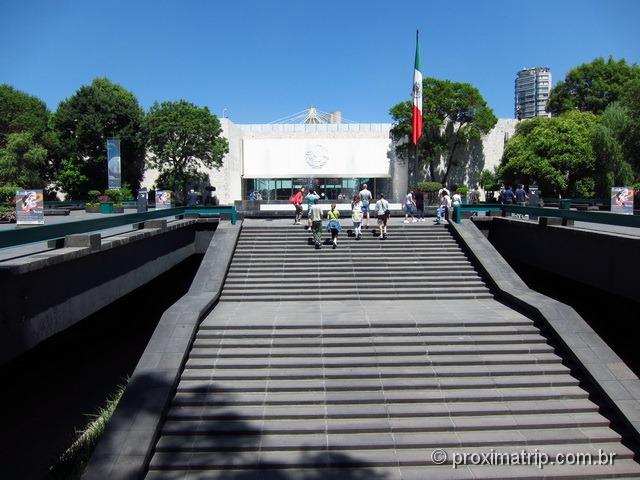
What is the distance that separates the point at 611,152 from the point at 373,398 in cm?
2917

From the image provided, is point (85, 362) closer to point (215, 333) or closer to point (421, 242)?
point (215, 333)

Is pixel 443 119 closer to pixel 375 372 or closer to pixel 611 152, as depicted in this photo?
pixel 611 152

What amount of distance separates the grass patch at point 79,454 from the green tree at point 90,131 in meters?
31.8

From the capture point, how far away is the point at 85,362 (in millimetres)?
12562

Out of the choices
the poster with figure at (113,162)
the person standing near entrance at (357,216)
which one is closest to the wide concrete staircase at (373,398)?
the person standing near entrance at (357,216)

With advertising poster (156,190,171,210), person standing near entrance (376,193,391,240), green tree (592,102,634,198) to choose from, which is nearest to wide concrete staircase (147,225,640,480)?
person standing near entrance (376,193,391,240)

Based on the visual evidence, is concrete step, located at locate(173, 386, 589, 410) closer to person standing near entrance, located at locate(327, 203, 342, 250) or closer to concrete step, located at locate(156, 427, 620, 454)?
concrete step, located at locate(156, 427, 620, 454)

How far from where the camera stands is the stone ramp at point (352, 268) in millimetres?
13414

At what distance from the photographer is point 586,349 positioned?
375 inches

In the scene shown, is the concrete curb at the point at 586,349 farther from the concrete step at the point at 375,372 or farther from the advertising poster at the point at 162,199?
the advertising poster at the point at 162,199

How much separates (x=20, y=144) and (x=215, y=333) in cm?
2899

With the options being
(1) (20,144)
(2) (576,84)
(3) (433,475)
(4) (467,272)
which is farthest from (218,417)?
(2) (576,84)

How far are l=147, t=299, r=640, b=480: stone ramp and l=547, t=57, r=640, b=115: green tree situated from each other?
38.2 m

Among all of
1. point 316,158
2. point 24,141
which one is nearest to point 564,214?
point 316,158
